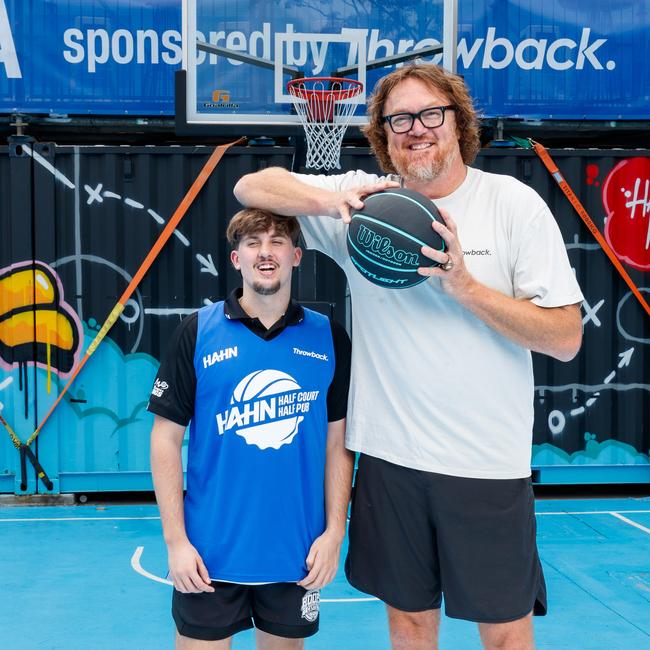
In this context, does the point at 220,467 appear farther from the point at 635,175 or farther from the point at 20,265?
the point at 635,175

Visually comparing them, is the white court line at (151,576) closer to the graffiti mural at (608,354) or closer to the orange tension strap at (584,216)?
the graffiti mural at (608,354)

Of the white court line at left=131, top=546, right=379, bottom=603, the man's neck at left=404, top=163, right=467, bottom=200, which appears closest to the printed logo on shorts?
the man's neck at left=404, top=163, right=467, bottom=200

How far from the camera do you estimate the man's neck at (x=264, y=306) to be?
262cm

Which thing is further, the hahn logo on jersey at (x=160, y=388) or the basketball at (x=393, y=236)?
the hahn logo on jersey at (x=160, y=388)

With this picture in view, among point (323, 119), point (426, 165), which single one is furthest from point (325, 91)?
point (426, 165)

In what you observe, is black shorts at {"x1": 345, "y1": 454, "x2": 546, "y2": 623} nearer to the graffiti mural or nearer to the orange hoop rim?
the orange hoop rim

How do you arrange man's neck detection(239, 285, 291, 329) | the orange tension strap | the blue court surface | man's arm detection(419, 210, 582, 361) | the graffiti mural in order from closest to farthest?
man's arm detection(419, 210, 582, 361) → man's neck detection(239, 285, 291, 329) → the blue court surface → the orange tension strap → the graffiti mural

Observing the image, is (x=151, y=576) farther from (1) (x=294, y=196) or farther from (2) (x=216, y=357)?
(1) (x=294, y=196)

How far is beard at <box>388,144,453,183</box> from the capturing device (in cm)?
252

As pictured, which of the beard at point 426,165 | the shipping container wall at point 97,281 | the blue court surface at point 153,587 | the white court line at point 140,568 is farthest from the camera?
the shipping container wall at point 97,281

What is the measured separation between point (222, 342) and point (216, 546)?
624 mm

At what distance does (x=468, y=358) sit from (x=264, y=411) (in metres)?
0.64

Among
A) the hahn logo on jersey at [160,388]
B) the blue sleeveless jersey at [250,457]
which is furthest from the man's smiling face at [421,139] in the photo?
the hahn logo on jersey at [160,388]

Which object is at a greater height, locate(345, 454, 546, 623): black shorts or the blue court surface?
locate(345, 454, 546, 623): black shorts
